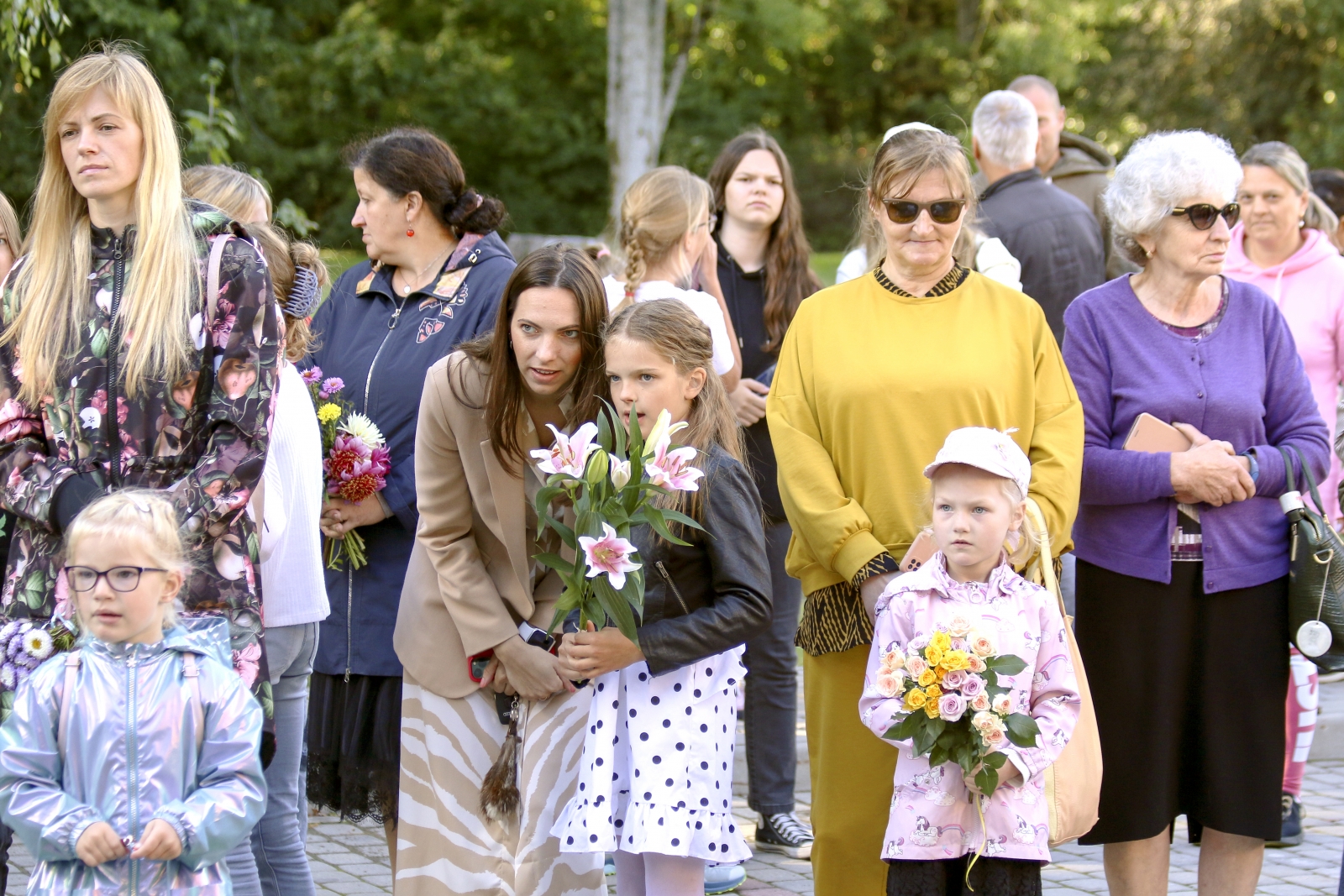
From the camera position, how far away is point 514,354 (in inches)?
147

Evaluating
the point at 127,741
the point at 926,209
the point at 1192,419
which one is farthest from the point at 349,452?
the point at 1192,419

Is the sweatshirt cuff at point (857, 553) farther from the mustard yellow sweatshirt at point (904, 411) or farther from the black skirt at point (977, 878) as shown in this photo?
the black skirt at point (977, 878)

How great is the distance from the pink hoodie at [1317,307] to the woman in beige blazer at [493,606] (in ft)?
10.6

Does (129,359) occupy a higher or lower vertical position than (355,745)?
higher

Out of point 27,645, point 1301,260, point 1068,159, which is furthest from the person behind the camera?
point 1068,159

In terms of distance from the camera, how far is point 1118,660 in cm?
410

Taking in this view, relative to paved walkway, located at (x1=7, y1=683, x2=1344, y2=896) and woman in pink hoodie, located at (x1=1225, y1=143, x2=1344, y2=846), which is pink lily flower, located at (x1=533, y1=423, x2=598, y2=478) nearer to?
paved walkway, located at (x1=7, y1=683, x2=1344, y2=896)

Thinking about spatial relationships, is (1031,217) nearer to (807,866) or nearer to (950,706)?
(807,866)

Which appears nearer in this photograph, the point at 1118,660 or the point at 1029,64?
the point at 1118,660

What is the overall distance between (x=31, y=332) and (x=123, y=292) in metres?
0.22

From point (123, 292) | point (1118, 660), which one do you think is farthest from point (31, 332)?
point (1118, 660)

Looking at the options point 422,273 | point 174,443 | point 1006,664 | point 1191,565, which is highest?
point 422,273

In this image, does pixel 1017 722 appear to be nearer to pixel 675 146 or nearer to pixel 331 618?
pixel 331 618

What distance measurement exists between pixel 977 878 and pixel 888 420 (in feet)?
3.71
